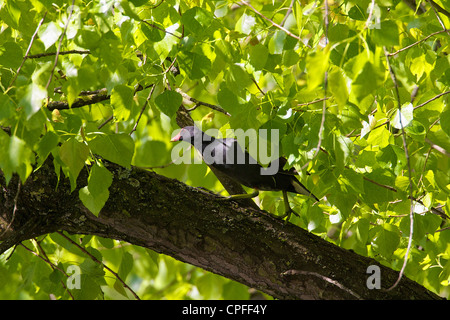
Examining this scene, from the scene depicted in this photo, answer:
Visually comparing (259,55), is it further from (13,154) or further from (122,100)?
(13,154)

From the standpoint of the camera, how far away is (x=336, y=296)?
1.86 m

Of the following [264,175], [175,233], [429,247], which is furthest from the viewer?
[264,175]

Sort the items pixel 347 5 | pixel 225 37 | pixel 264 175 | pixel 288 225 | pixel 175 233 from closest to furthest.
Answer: pixel 347 5, pixel 225 37, pixel 175 233, pixel 288 225, pixel 264 175

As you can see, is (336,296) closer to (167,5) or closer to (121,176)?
(121,176)

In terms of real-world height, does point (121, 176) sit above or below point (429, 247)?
above

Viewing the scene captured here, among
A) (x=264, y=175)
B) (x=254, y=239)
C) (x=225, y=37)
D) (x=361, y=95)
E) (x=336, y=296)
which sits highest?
(x=225, y=37)

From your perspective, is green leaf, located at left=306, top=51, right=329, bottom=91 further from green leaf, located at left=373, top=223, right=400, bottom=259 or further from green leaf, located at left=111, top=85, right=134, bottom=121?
green leaf, located at left=373, top=223, right=400, bottom=259

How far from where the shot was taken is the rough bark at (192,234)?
1882 millimetres

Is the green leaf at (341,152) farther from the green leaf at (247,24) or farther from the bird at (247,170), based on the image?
the bird at (247,170)

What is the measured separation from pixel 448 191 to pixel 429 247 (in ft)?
1.70

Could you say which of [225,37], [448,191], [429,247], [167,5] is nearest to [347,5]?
[225,37]

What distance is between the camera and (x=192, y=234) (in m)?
1.93

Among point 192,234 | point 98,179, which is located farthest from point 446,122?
point 98,179

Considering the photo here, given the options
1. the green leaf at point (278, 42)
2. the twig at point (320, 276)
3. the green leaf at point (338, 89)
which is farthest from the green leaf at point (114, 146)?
the twig at point (320, 276)
